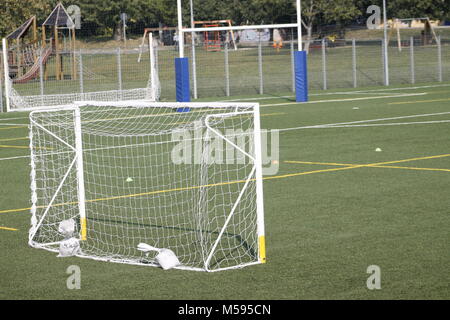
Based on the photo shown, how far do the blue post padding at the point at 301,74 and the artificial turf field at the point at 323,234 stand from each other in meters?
9.20

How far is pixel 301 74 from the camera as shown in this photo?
89.1ft

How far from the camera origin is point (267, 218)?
32.6 ft

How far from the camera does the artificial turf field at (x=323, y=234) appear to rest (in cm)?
708

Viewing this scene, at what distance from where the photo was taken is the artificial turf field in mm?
7078

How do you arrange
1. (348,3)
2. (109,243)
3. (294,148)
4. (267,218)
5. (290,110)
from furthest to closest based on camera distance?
(348,3), (290,110), (294,148), (267,218), (109,243)

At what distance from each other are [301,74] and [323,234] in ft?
60.8

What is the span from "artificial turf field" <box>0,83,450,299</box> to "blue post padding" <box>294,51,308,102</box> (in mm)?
9196

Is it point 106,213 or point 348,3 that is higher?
point 348,3

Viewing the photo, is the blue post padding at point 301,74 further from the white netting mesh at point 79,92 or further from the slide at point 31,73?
the slide at point 31,73

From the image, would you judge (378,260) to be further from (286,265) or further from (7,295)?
(7,295)

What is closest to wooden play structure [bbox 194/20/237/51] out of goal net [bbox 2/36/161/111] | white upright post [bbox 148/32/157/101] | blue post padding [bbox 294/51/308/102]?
goal net [bbox 2/36/161/111]
